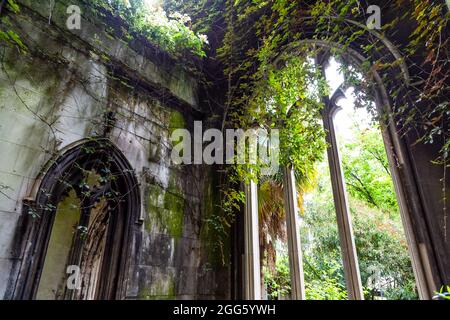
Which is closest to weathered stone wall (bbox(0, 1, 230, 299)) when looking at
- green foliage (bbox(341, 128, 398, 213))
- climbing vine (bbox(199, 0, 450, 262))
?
climbing vine (bbox(199, 0, 450, 262))

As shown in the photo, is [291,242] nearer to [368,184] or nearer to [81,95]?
[368,184]

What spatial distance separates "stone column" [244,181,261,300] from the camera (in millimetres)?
2842

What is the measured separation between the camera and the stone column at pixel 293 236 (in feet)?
8.10

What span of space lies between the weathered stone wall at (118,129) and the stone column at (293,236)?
2.65 ft

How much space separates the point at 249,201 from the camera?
10.4 feet

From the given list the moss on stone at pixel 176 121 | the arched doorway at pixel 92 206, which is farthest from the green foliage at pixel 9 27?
the moss on stone at pixel 176 121

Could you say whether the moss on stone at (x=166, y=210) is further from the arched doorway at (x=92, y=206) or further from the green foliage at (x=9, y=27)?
the green foliage at (x=9, y=27)

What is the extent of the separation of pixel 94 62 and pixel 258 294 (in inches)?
112

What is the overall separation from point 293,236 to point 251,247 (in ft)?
1.85

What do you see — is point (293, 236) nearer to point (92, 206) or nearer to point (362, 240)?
point (362, 240)

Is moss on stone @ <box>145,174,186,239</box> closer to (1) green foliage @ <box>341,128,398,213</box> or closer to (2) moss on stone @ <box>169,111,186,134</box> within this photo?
(2) moss on stone @ <box>169,111,186,134</box>

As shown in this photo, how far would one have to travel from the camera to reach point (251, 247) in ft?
9.78

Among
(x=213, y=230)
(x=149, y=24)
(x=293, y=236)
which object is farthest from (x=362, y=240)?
(x=149, y=24)

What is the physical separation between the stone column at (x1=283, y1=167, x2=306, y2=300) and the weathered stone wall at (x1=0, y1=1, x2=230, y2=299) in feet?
2.65
